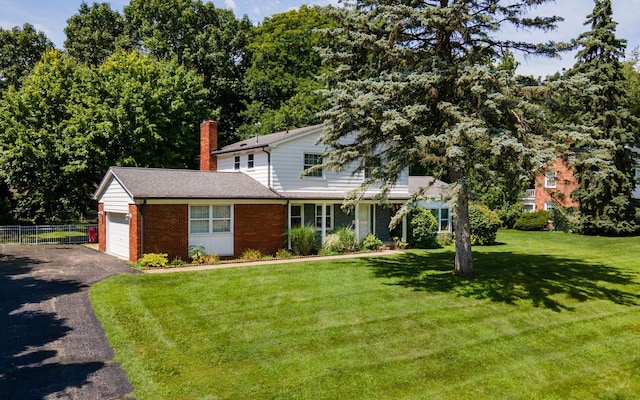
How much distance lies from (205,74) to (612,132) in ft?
111

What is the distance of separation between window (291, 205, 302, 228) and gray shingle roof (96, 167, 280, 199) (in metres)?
1.89

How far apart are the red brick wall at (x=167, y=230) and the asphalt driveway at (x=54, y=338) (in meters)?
1.43

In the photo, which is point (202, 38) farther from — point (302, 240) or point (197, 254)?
point (197, 254)

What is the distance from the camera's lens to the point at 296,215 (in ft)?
73.7

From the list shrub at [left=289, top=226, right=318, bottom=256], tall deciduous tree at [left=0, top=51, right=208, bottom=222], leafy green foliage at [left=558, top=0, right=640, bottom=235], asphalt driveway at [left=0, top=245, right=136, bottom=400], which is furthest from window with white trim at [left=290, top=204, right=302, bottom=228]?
leafy green foliage at [left=558, top=0, right=640, bottom=235]

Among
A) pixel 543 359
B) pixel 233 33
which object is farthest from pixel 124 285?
pixel 233 33

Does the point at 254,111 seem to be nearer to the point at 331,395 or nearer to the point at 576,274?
the point at 576,274

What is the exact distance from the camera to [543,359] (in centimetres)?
909

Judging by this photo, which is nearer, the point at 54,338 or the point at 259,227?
the point at 54,338

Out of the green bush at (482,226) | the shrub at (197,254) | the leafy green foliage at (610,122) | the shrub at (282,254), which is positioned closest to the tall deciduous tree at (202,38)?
the shrub at (282,254)

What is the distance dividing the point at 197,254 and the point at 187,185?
3216 mm

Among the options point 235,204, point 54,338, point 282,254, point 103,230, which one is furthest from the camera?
point 103,230

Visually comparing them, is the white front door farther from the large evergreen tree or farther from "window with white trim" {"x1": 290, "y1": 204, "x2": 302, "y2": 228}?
the large evergreen tree

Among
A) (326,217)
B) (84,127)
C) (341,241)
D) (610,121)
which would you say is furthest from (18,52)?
(610,121)
